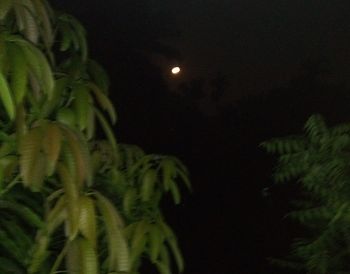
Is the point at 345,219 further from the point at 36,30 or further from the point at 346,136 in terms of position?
the point at 36,30

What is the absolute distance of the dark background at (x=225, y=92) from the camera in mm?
3211

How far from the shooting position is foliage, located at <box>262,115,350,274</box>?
1.98 metres

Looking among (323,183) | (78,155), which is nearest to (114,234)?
(78,155)

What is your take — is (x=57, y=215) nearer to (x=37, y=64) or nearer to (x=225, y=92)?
(x=37, y=64)

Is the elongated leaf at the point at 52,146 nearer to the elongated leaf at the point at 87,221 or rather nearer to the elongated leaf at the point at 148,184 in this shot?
the elongated leaf at the point at 87,221

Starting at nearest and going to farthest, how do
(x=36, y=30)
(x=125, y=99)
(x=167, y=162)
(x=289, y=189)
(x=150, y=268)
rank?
(x=36, y=30) → (x=167, y=162) → (x=150, y=268) → (x=289, y=189) → (x=125, y=99)

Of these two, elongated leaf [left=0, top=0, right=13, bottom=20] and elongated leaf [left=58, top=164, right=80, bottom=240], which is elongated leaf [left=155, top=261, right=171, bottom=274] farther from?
elongated leaf [left=0, top=0, right=13, bottom=20]

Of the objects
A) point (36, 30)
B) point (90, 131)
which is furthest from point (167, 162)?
point (36, 30)

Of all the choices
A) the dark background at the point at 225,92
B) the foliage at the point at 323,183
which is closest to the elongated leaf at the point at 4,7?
the foliage at the point at 323,183

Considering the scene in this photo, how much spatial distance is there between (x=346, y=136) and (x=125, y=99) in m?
Result: 1.55

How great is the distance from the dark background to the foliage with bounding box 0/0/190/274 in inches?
67.4

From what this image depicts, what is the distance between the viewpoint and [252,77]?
135 inches

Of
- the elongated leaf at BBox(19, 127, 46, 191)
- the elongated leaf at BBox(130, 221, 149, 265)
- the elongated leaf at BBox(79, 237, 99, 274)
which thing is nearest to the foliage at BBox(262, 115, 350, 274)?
the elongated leaf at BBox(130, 221, 149, 265)

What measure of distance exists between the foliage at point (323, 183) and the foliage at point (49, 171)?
2.54 ft
